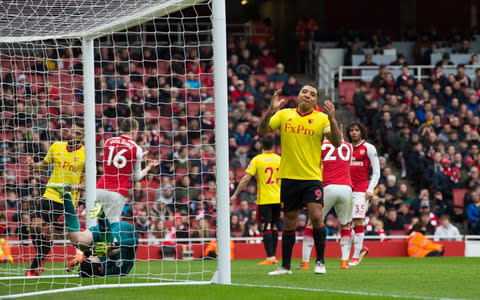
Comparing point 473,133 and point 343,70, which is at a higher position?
point 343,70

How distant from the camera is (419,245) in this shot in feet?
57.3

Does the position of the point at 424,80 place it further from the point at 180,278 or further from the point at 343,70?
the point at 180,278

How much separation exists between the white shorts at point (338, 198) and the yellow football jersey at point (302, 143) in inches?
67.5

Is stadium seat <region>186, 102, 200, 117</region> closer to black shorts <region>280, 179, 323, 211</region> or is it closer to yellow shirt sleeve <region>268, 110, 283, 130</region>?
yellow shirt sleeve <region>268, 110, 283, 130</region>

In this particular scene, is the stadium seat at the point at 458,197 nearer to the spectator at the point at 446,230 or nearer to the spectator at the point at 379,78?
the spectator at the point at 446,230

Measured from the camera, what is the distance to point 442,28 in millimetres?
32219

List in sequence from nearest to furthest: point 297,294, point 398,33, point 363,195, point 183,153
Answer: point 297,294, point 363,195, point 183,153, point 398,33

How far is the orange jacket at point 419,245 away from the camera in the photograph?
17.4 metres

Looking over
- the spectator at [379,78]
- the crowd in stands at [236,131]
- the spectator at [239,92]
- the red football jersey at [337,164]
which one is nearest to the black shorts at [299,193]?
the red football jersey at [337,164]

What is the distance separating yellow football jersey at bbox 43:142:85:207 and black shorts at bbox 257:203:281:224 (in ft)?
9.90

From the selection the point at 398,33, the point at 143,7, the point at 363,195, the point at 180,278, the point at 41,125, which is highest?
the point at 398,33

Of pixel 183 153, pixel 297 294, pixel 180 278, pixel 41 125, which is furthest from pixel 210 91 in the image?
pixel 297 294

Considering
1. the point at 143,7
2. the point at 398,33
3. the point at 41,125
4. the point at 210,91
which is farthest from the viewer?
the point at 398,33

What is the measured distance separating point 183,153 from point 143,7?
30.1 ft
